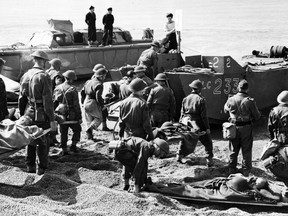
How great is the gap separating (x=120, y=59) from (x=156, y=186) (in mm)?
12225

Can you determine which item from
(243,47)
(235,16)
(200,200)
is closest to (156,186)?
(200,200)

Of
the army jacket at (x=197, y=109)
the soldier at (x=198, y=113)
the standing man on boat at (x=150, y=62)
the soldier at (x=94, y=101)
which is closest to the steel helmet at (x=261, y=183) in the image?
the soldier at (x=198, y=113)

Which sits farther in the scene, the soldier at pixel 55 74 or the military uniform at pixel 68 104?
the soldier at pixel 55 74

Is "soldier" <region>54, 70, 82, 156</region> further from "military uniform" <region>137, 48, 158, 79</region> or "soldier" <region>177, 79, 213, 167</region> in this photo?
"military uniform" <region>137, 48, 158, 79</region>

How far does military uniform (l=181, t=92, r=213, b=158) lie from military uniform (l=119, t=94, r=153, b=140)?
5.69 feet

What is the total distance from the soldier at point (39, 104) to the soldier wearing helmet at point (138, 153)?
4.64ft

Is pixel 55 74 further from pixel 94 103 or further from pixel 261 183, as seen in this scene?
pixel 261 183

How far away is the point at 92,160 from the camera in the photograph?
9.62m

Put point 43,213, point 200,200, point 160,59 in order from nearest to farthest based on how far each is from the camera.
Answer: point 43,213, point 200,200, point 160,59

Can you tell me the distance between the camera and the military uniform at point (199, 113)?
9.53 m

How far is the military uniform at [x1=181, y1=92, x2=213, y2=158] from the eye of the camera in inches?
375

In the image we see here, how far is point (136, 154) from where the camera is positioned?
25.2 feet

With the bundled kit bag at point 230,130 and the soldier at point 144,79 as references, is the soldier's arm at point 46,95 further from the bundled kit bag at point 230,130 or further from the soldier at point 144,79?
the soldier at point 144,79

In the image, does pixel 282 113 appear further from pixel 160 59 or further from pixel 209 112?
pixel 160 59
